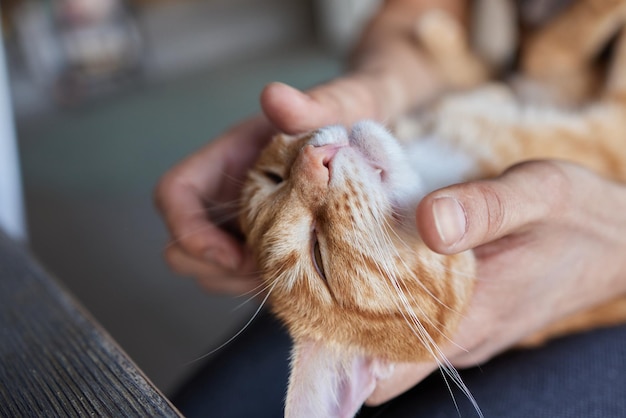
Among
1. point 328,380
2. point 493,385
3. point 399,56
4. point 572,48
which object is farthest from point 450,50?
point 328,380

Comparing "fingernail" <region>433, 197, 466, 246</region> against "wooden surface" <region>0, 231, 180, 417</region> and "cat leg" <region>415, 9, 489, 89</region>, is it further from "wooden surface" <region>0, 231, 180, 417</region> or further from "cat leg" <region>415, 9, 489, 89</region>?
"cat leg" <region>415, 9, 489, 89</region>

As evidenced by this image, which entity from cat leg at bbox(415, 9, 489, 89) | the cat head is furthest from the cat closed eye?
cat leg at bbox(415, 9, 489, 89)

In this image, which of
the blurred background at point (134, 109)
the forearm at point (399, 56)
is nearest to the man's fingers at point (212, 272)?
the forearm at point (399, 56)

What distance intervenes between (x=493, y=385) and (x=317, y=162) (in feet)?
1.68

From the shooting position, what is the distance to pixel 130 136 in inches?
152

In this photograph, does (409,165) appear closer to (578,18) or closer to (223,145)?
(223,145)

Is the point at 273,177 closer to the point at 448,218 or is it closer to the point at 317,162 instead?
the point at 317,162

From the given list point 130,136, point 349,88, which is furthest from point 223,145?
point 130,136

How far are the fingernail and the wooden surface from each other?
402 millimetres

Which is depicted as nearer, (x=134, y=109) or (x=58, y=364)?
(x=58, y=364)

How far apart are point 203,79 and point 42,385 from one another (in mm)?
3983

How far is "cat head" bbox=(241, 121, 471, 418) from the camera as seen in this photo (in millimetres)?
963

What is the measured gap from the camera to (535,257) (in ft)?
3.28

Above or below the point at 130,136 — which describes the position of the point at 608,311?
above
